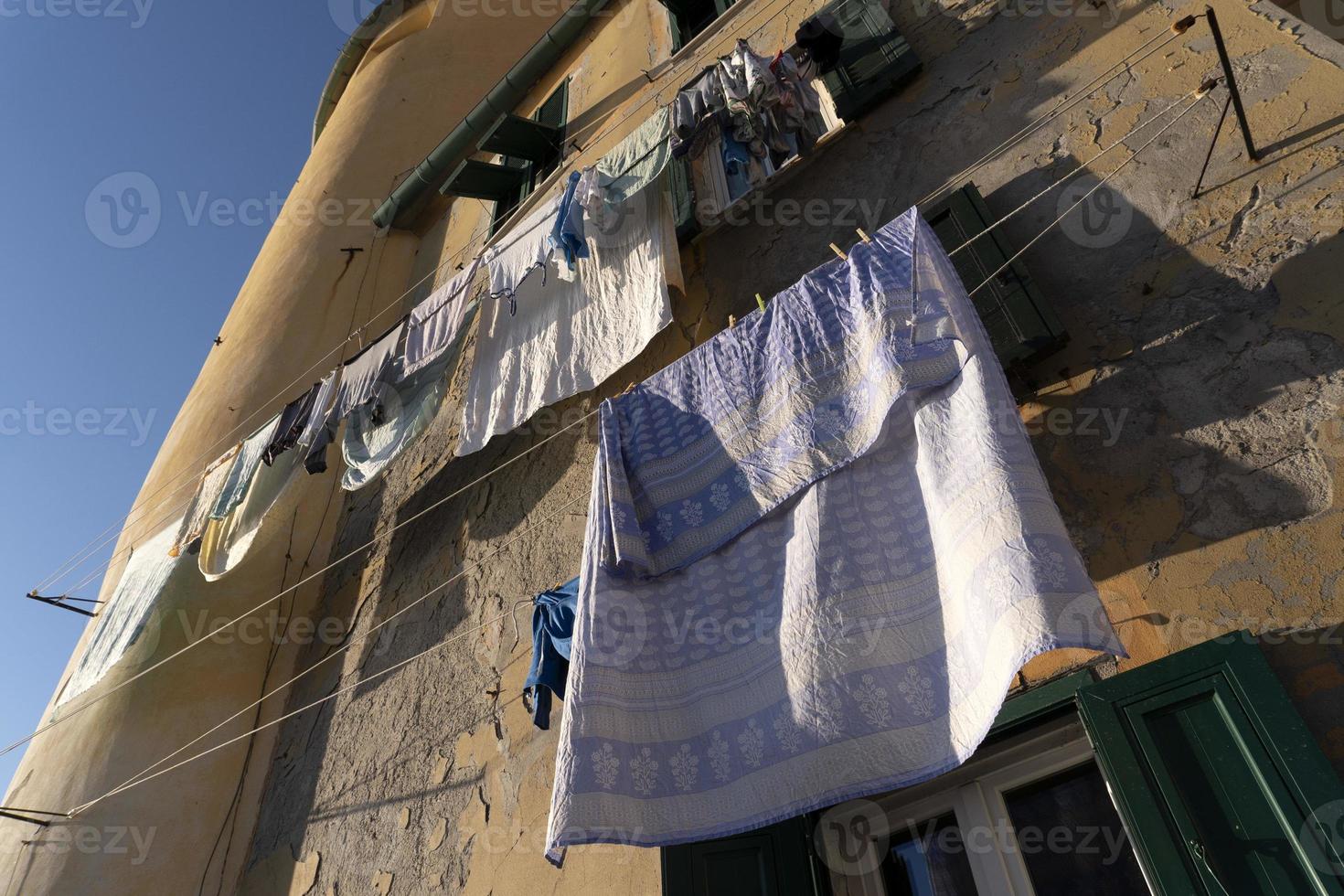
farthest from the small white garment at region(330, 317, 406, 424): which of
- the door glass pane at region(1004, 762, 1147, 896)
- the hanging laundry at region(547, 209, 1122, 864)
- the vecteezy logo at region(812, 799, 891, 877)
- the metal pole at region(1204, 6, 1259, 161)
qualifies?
the metal pole at region(1204, 6, 1259, 161)

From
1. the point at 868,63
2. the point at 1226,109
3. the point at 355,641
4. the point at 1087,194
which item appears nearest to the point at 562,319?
the point at 868,63

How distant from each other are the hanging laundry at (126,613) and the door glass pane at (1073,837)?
5.34 meters

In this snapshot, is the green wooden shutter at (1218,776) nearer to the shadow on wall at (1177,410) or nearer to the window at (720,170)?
the shadow on wall at (1177,410)

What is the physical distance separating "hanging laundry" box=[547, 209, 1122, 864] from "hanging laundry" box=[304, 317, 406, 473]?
2640mm

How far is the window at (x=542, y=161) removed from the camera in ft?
25.7

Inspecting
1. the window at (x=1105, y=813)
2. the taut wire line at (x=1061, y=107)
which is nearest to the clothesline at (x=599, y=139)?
the taut wire line at (x=1061, y=107)

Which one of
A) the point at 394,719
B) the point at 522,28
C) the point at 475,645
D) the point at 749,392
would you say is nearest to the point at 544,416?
the point at 475,645

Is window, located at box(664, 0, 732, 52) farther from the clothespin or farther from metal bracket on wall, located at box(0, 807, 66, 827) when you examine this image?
metal bracket on wall, located at box(0, 807, 66, 827)

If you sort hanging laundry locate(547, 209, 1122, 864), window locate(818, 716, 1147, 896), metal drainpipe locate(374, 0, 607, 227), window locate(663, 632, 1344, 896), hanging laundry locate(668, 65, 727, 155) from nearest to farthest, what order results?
window locate(663, 632, 1344, 896)
hanging laundry locate(547, 209, 1122, 864)
window locate(818, 716, 1147, 896)
hanging laundry locate(668, 65, 727, 155)
metal drainpipe locate(374, 0, 607, 227)

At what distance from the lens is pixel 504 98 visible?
894 centimetres

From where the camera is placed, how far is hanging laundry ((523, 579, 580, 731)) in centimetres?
367

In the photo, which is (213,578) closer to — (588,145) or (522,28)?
(588,145)

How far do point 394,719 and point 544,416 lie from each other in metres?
1.87

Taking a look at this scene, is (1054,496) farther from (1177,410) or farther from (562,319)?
(562,319)
